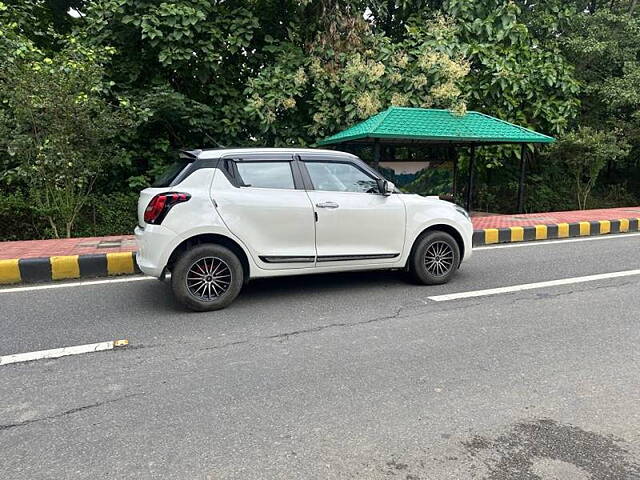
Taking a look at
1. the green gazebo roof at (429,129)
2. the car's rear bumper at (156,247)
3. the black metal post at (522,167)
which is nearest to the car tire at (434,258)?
the car's rear bumper at (156,247)

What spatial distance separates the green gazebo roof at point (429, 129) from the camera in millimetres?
9320

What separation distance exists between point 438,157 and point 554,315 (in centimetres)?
820

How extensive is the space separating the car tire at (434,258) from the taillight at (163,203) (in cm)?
261

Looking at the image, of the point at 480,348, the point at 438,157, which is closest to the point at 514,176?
the point at 438,157

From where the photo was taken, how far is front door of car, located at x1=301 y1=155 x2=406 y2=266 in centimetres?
504

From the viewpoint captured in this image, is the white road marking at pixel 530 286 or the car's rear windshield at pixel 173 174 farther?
the white road marking at pixel 530 286

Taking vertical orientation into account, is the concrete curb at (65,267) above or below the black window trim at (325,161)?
below

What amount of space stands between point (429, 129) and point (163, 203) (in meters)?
6.65

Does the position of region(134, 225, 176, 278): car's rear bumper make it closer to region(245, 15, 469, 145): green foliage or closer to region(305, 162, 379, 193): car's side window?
region(305, 162, 379, 193): car's side window

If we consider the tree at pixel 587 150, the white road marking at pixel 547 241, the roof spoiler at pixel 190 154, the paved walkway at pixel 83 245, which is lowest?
the white road marking at pixel 547 241

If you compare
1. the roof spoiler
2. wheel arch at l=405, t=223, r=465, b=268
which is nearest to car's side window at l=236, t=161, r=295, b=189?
the roof spoiler

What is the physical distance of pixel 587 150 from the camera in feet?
41.3

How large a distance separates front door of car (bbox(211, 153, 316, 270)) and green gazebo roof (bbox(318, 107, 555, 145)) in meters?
4.40

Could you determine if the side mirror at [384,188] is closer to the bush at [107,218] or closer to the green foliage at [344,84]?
the green foliage at [344,84]
